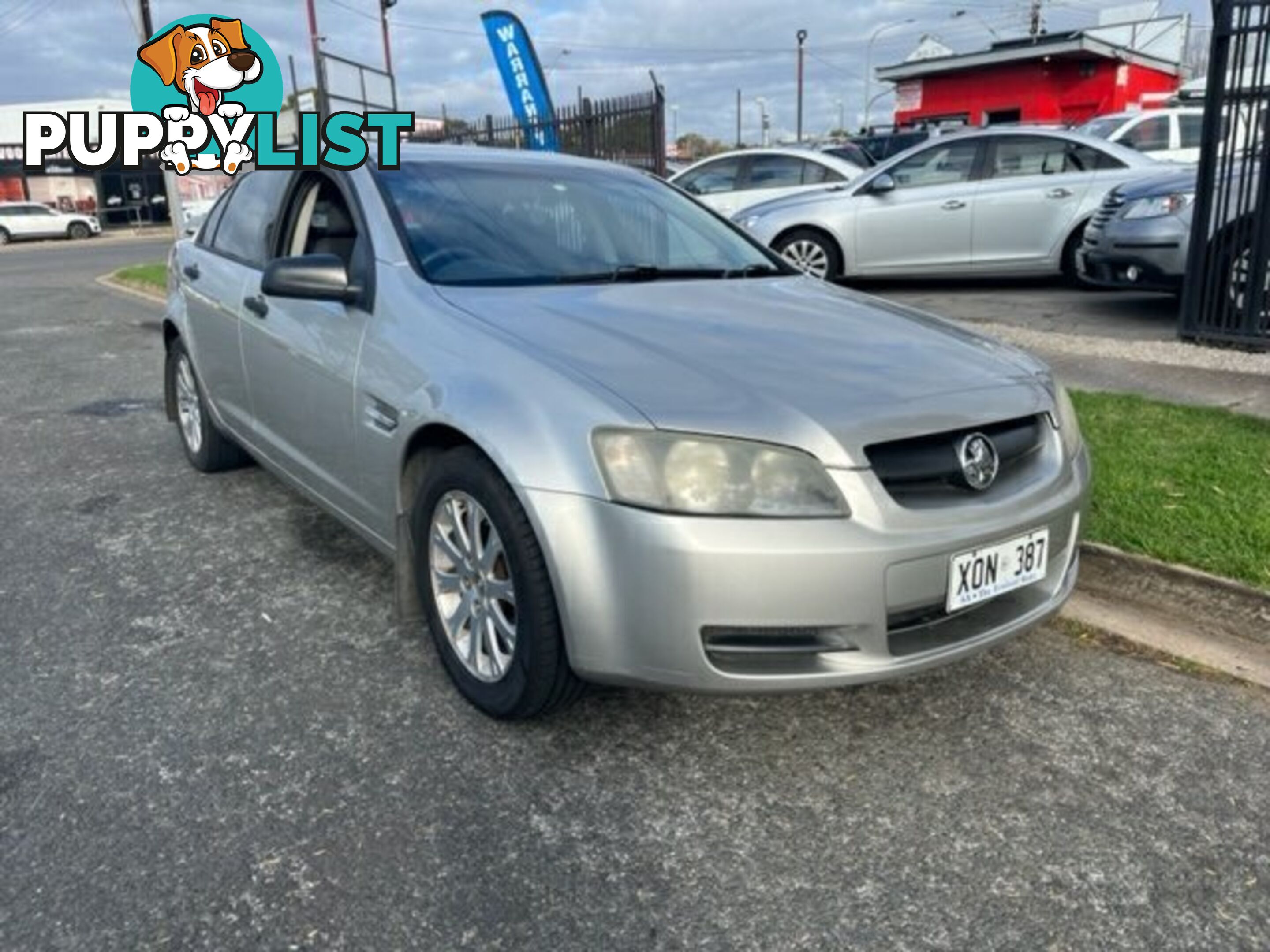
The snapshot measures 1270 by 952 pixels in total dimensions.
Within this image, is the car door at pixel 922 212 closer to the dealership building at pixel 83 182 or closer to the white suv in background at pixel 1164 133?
the white suv in background at pixel 1164 133

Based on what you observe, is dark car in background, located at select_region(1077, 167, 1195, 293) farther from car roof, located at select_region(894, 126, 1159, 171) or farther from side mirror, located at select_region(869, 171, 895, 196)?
side mirror, located at select_region(869, 171, 895, 196)

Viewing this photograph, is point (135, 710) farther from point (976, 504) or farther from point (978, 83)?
point (978, 83)

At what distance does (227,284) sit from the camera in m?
4.28

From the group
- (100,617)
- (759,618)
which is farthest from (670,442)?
(100,617)

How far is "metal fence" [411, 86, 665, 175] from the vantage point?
12109mm

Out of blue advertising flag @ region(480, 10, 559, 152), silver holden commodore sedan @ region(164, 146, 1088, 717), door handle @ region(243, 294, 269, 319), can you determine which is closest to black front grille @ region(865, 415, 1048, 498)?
silver holden commodore sedan @ region(164, 146, 1088, 717)

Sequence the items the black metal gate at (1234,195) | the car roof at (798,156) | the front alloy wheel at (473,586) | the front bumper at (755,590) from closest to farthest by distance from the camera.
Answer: the front bumper at (755,590) → the front alloy wheel at (473,586) → the black metal gate at (1234,195) → the car roof at (798,156)

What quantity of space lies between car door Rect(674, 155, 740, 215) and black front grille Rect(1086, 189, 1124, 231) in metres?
4.34

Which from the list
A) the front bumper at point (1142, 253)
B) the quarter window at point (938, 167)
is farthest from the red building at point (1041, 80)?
the front bumper at point (1142, 253)

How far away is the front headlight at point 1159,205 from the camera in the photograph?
288 inches

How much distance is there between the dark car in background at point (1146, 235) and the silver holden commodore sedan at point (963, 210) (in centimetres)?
120

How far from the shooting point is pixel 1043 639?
3.21 metres

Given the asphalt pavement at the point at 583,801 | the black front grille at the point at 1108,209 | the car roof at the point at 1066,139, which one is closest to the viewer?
the asphalt pavement at the point at 583,801

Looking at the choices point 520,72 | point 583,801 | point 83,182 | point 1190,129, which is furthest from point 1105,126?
point 83,182
